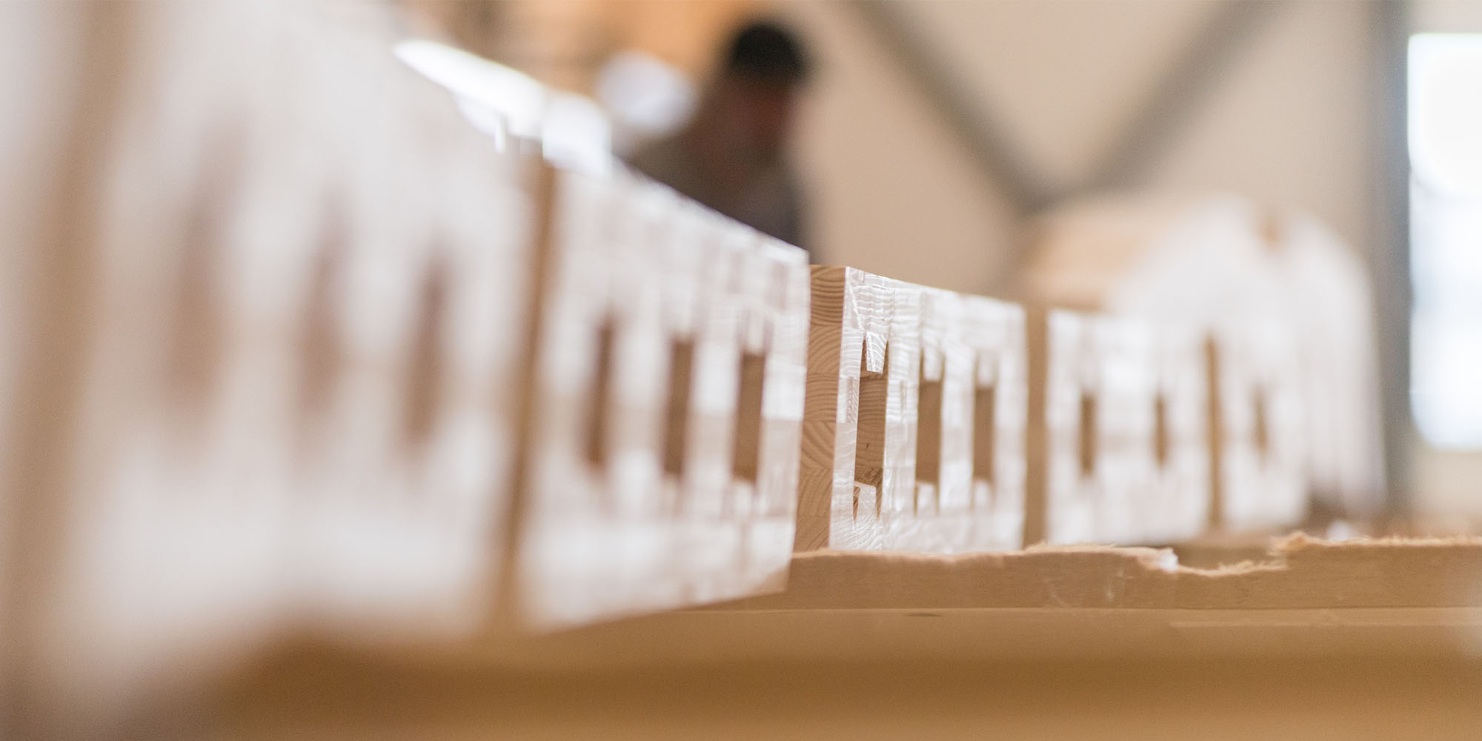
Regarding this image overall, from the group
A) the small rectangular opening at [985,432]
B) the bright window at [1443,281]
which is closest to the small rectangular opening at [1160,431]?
the small rectangular opening at [985,432]

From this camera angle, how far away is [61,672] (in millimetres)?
223

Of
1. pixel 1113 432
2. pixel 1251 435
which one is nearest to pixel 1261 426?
pixel 1251 435

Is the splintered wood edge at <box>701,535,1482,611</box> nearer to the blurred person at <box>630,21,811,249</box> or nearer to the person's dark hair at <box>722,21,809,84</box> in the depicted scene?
the blurred person at <box>630,21,811,249</box>

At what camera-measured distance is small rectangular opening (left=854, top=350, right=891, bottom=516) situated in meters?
0.18

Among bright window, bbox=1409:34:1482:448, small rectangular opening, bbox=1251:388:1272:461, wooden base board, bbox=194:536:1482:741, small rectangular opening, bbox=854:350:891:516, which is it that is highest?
bright window, bbox=1409:34:1482:448

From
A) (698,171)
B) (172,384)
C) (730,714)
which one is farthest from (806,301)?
(698,171)

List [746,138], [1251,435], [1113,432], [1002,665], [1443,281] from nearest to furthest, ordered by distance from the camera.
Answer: [1002,665], [1113,432], [1251,435], [746,138], [1443,281]

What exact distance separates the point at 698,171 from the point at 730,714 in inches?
33.5

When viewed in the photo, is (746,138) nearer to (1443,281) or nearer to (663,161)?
(663,161)

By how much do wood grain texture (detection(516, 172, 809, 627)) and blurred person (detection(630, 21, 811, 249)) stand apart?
0.64 m

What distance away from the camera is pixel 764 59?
40.8 inches

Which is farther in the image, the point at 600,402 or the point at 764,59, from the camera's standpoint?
the point at 764,59

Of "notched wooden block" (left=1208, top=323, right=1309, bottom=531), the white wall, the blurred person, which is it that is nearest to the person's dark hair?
the blurred person

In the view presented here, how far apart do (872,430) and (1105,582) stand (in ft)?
0.15
